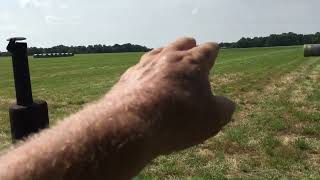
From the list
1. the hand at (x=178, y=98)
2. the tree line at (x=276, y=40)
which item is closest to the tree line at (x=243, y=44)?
the tree line at (x=276, y=40)

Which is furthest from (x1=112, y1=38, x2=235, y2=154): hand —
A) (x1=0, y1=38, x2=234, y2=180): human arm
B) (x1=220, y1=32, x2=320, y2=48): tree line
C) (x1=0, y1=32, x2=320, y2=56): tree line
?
(x1=220, y1=32, x2=320, y2=48): tree line

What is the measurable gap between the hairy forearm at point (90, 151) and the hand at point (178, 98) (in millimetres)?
33

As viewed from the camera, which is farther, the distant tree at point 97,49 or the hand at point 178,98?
the distant tree at point 97,49

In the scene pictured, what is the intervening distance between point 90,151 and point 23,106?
3838mm

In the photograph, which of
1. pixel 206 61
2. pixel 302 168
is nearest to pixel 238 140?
pixel 302 168

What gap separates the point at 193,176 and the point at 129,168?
5.91 metres

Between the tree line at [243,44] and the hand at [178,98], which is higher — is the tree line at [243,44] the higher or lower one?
the lower one

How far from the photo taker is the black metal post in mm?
4668

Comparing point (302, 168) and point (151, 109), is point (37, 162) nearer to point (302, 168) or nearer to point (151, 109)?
point (151, 109)

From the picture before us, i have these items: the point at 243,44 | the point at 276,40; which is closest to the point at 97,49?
the point at 243,44

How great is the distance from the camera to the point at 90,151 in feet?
3.38

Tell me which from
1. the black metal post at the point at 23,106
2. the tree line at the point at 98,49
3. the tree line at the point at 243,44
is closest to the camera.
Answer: the black metal post at the point at 23,106

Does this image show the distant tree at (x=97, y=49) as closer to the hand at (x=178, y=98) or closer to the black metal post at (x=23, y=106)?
the black metal post at (x=23, y=106)

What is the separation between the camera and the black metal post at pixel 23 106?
184 inches
